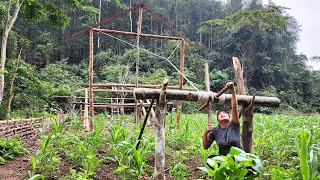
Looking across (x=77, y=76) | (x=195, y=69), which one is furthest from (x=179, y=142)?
(x=195, y=69)

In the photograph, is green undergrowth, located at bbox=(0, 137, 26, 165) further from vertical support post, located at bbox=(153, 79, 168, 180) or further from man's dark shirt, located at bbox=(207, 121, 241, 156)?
man's dark shirt, located at bbox=(207, 121, 241, 156)

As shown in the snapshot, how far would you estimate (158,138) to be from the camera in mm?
3555

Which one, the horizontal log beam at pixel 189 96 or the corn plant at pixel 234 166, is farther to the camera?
the horizontal log beam at pixel 189 96

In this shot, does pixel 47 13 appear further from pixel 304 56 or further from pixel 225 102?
pixel 304 56

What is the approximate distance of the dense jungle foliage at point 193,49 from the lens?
2222 centimetres

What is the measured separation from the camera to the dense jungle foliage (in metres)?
22.2

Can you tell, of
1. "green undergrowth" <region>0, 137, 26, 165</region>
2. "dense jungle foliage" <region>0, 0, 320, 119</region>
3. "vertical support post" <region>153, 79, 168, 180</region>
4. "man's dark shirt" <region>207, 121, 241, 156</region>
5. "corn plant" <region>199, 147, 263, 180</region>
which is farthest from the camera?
"dense jungle foliage" <region>0, 0, 320, 119</region>

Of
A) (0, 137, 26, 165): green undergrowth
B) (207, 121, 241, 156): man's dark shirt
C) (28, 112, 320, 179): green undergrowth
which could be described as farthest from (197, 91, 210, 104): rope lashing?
(0, 137, 26, 165): green undergrowth

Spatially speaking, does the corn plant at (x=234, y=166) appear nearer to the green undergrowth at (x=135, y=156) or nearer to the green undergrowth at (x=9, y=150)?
the green undergrowth at (x=135, y=156)

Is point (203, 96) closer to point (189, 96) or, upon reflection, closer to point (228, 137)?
point (189, 96)

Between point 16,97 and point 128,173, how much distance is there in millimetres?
10286

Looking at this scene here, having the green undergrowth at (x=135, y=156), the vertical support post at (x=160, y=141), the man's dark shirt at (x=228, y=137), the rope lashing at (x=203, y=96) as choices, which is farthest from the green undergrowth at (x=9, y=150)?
the man's dark shirt at (x=228, y=137)

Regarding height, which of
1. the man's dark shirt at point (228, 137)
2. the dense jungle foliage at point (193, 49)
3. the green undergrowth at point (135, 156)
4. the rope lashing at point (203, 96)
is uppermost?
the dense jungle foliage at point (193, 49)

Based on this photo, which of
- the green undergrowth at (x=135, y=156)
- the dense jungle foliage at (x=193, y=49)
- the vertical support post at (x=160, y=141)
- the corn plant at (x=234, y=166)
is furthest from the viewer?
the dense jungle foliage at (x=193, y=49)
